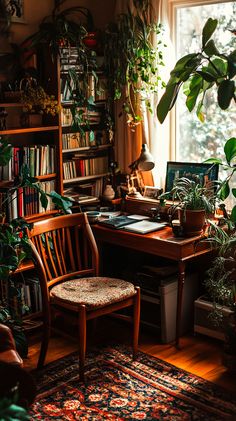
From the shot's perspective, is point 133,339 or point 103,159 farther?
point 103,159

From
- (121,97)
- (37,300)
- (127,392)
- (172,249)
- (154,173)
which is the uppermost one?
(121,97)

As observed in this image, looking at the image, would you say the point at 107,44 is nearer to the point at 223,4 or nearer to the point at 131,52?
the point at 131,52

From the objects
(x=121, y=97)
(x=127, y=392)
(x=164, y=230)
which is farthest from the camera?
(x=121, y=97)

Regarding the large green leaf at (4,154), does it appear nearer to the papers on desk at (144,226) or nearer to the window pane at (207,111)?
the papers on desk at (144,226)

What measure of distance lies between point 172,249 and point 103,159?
1.18 meters

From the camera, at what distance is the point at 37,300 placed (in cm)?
420

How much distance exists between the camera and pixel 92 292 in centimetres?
366

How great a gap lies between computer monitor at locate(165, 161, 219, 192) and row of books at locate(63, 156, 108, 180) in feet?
1.79

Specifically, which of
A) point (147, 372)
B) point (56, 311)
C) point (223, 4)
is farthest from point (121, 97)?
point (147, 372)

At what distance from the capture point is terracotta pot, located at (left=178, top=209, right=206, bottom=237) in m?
3.89

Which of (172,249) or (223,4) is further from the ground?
(223,4)

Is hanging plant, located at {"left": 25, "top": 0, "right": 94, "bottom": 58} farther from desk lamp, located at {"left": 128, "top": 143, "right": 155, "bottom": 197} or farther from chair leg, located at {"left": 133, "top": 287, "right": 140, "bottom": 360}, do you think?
chair leg, located at {"left": 133, "top": 287, "right": 140, "bottom": 360}

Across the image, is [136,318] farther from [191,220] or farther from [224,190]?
[224,190]

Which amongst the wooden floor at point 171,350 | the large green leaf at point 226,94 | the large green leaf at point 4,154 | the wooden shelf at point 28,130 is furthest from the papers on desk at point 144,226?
the large green leaf at point 226,94
